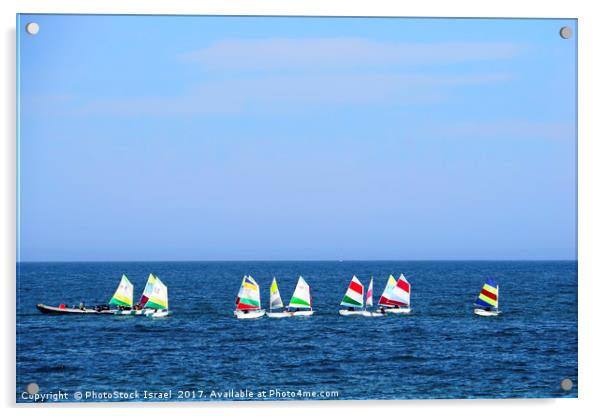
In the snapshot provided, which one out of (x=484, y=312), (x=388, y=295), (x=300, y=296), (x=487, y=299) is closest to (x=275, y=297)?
(x=300, y=296)

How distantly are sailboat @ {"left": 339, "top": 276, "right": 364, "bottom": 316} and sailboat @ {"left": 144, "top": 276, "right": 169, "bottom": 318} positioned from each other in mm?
4838

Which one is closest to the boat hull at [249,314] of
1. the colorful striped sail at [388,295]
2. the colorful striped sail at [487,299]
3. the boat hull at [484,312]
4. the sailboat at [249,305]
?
the sailboat at [249,305]

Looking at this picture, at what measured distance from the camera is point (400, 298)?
29.2 m

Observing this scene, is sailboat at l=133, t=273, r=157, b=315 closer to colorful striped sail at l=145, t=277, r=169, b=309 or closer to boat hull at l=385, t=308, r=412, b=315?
colorful striped sail at l=145, t=277, r=169, b=309

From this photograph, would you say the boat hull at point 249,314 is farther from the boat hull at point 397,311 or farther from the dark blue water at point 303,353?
the boat hull at point 397,311

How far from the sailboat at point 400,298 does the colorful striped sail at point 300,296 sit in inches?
118

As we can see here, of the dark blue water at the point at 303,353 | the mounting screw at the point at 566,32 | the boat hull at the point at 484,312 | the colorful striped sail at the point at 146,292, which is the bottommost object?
the dark blue water at the point at 303,353

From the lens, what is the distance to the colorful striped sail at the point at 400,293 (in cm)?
2928

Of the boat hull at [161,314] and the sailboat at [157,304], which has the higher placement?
the sailboat at [157,304]

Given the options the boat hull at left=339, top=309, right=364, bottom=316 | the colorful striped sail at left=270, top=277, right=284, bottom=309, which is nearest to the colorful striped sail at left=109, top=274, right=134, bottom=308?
the colorful striped sail at left=270, top=277, right=284, bottom=309

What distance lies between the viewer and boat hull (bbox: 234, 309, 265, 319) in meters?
26.5

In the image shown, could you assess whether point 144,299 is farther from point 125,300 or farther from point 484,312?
point 484,312

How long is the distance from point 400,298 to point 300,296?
18.9 feet

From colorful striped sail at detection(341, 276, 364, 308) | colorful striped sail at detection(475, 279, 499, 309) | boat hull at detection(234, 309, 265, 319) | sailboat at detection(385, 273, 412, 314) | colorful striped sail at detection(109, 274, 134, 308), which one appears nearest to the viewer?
colorful striped sail at detection(475, 279, 499, 309)
